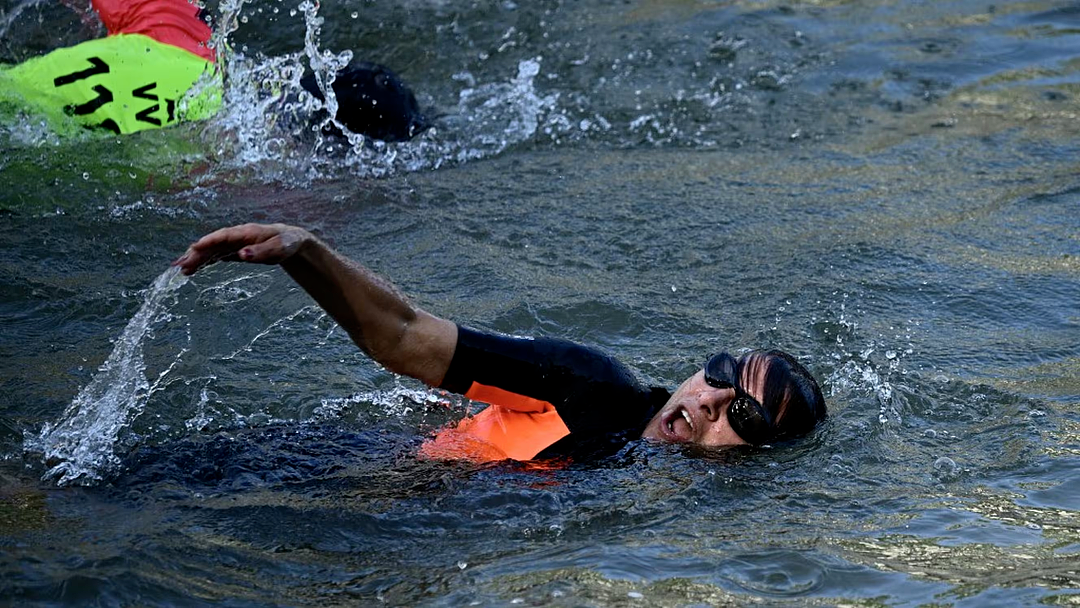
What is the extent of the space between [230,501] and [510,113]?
Result: 4518 millimetres

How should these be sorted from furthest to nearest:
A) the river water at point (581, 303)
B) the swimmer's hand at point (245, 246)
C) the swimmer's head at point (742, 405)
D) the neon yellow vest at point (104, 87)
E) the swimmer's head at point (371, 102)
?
the swimmer's head at point (371, 102) → the neon yellow vest at point (104, 87) → the swimmer's head at point (742, 405) → the river water at point (581, 303) → the swimmer's hand at point (245, 246)

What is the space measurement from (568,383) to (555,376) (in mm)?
53

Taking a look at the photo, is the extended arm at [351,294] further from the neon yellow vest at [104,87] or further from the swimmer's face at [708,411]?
the neon yellow vest at [104,87]

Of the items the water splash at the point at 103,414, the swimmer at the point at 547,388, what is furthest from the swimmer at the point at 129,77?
the swimmer at the point at 547,388

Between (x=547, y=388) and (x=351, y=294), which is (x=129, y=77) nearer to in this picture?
(x=351, y=294)

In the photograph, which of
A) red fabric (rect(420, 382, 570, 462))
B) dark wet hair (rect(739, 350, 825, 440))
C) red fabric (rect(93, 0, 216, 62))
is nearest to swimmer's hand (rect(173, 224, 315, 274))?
red fabric (rect(420, 382, 570, 462))

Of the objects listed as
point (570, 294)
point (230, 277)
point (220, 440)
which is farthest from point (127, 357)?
point (570, 294)

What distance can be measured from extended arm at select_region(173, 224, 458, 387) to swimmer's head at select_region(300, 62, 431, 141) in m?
3.44

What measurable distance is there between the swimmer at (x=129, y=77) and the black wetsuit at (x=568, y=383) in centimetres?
320

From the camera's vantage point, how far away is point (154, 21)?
21.7ft

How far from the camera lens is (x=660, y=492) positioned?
12.9 feet

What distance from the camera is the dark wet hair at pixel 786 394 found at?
405 centimetres

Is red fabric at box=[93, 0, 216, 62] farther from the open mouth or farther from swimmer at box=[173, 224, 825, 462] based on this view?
the open mouth

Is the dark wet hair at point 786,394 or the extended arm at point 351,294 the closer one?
the extended arm at point 351,294
